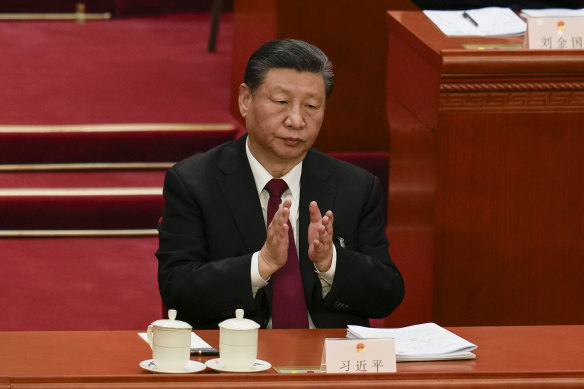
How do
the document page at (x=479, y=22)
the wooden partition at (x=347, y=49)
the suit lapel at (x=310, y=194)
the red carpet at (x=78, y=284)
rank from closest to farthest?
the suit lapel at (x=310, y=194), the document page at (x=479, y=22), the red carpet at (x=78, y=284), the wooden partition at (x=347, y=49)

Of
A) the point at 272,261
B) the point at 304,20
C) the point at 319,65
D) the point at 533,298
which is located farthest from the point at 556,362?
the point at 304,20

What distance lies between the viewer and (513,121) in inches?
137

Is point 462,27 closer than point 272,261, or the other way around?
point 272,261

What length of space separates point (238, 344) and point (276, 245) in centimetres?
43

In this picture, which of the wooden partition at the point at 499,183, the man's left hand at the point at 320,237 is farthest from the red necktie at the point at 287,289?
the wooden partition at the point at 499,183

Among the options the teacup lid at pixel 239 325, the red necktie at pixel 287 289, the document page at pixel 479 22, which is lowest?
the teacup lid at pixel 239 325

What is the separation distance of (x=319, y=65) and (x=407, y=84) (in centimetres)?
95


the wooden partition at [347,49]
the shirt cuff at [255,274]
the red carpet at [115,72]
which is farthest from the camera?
the red carpet at [115,72]

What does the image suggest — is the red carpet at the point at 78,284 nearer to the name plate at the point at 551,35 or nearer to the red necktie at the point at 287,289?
the red necktie at the point at 287,289

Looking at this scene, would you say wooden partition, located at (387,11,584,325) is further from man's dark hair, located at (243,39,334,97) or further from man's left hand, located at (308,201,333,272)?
man's left hand, located at (308,201,333,272)

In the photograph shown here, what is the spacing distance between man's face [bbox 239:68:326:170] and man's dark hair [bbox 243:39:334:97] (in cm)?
1

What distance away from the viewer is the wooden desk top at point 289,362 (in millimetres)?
2213

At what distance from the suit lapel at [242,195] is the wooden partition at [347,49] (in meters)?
2.12

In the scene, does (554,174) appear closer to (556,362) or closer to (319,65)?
(319,65)
